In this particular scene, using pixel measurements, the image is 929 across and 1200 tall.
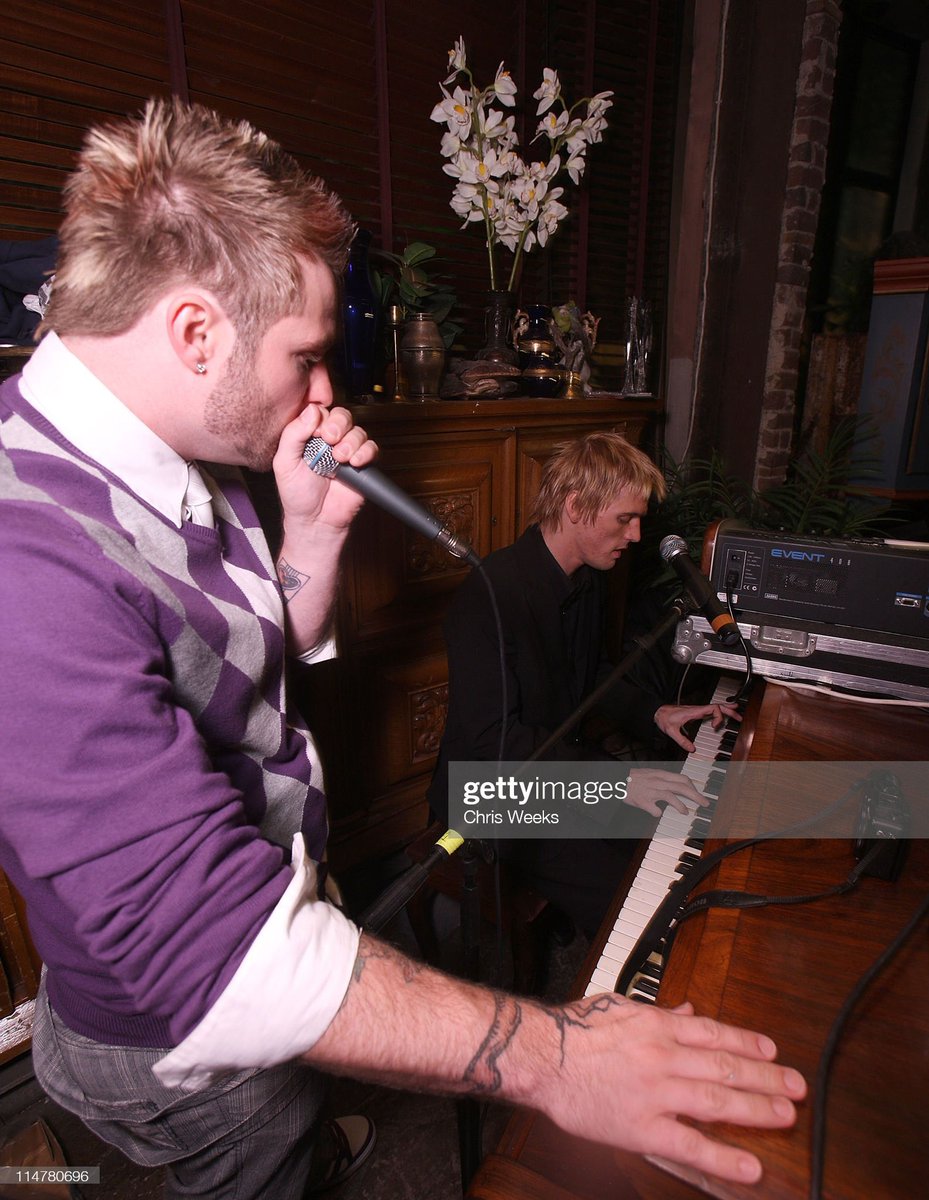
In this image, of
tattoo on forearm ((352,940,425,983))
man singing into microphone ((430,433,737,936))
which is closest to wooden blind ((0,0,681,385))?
man singing into microphone ((430,433,737,936))

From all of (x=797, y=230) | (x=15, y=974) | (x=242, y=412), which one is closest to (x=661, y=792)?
(x=242, y=412)

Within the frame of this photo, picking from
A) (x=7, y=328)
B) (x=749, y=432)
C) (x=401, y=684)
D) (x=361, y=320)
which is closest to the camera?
(x=7, y=328)

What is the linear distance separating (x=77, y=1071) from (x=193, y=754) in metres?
0.61

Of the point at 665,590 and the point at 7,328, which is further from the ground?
the point at 7,328

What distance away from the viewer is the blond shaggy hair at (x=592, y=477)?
1957 millimetres

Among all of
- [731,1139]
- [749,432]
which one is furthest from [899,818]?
[749,432]

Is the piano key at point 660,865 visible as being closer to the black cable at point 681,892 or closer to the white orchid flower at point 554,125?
the black cable at point 681,892

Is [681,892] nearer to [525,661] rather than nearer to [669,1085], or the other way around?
[669,1085]

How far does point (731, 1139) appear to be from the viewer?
64 centimetres

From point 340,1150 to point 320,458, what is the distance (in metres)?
1.69

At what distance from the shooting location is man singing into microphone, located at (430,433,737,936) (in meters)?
1.69

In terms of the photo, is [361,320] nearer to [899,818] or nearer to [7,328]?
[7,328]

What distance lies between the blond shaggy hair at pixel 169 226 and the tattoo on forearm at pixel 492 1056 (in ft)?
2.78

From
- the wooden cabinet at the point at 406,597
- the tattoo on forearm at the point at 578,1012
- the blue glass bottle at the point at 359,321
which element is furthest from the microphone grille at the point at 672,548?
the blue glass bottle at the point at 359,321
